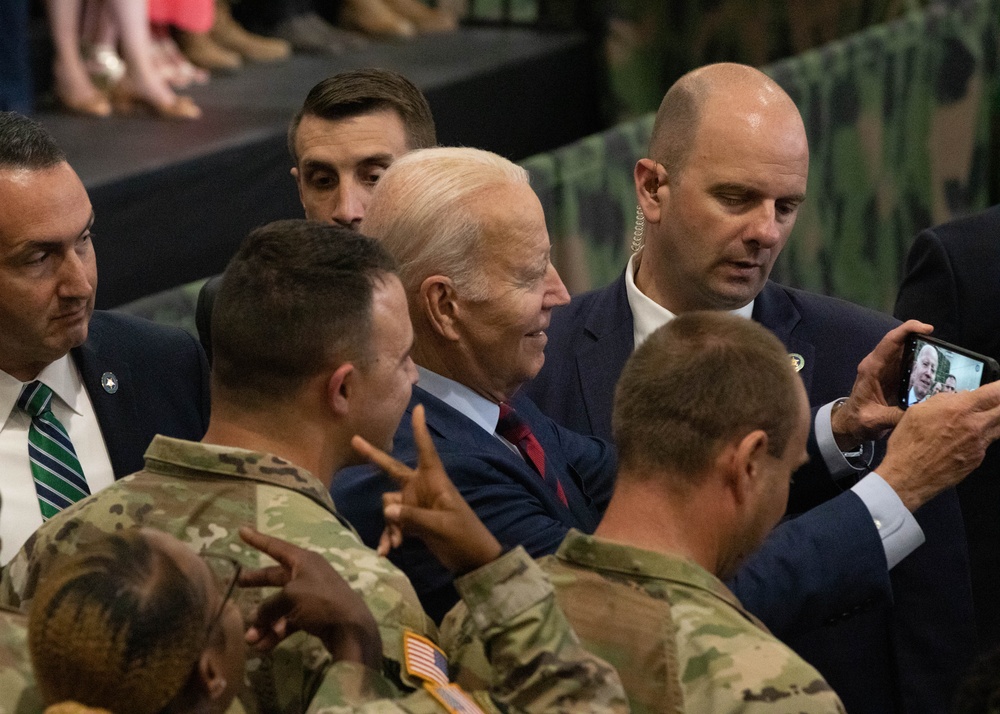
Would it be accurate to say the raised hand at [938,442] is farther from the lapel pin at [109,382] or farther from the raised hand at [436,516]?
the lapel pin at [109,382]

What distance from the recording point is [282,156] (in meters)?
5.39

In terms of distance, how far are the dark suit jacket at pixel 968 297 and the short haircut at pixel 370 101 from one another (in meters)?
1.11

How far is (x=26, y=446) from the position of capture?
2555 mm

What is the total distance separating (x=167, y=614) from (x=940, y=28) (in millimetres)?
6167

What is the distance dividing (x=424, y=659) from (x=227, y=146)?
371 centimetres

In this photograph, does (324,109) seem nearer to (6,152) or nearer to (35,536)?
(6,152)

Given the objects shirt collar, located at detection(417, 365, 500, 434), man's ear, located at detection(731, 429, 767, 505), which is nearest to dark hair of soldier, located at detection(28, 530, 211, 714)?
man's ear, located at detection(731, 429, 767, 505)

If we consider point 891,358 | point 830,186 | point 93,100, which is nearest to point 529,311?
point 891,358

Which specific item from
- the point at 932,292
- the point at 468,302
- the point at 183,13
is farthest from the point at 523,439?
the point at 183,13

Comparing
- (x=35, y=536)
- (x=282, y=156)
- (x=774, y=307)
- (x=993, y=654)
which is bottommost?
(x=282, y=156)

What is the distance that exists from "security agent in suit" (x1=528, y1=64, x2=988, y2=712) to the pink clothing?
3.47 meters

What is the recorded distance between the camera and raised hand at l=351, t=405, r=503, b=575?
63.7 inches

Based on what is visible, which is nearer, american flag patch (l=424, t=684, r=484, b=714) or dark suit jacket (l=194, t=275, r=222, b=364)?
american flag patch (l=424, t=684, r=484, b=714)

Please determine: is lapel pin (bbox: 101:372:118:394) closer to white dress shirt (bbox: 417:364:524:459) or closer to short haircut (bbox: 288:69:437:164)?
white dress shirt (bbox: 417:364:524:459)
